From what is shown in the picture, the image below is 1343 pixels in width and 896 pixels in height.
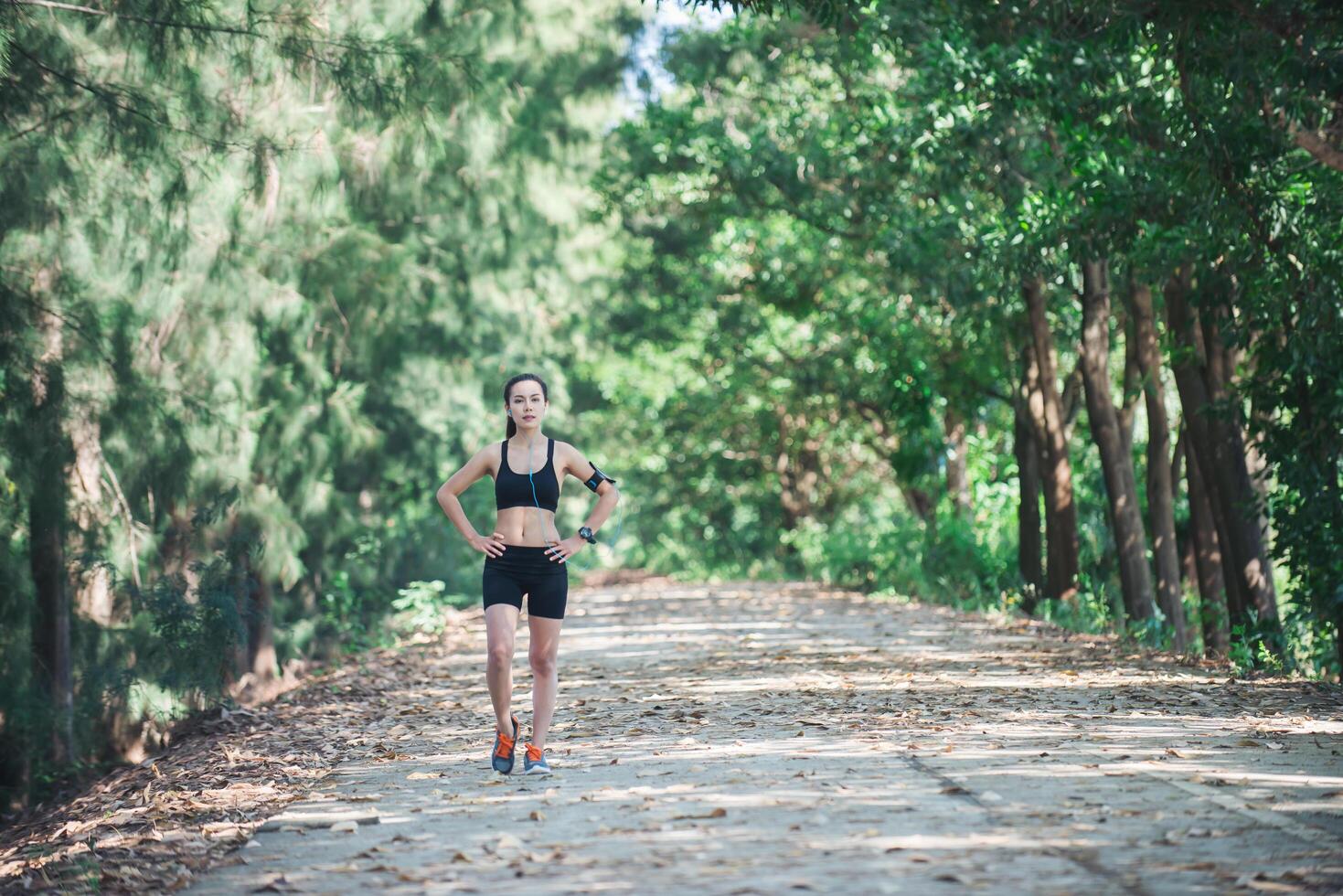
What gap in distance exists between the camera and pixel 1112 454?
57.8 ft

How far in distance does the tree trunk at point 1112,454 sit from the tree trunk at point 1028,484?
263 cm

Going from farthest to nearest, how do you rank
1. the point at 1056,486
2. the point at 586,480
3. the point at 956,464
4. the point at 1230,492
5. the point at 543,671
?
the point at 956,464 → the point at 1056,486 → the point at 1230,492 → the point at 586,480 → the point at 543,671

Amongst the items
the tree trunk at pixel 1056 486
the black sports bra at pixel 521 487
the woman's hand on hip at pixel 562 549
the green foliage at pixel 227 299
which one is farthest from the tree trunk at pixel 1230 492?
the green foliage at pixel 227 299

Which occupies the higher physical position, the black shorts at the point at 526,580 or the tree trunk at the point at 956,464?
the tree trunk at the point at 956,464

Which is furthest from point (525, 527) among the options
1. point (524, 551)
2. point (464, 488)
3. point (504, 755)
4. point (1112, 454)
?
point (1112, 454)

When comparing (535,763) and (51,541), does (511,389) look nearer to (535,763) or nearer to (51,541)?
(535,763)

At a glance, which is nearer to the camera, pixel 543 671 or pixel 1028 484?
pixel 543 671

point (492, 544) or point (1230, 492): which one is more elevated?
point (1230, 492)

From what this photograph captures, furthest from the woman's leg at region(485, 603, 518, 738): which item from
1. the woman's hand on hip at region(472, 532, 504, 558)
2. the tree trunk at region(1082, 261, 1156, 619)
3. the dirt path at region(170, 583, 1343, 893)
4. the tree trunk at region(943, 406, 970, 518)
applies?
the tree trunk at region(943, 406, 970, 518)

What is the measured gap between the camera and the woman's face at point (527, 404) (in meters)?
8.10

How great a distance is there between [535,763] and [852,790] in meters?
1.82

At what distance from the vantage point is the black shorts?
317 inches

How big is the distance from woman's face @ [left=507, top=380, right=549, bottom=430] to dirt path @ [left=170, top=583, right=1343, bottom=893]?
6.22ft

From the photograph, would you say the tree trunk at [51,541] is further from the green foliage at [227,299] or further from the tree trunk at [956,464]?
the tree trunk at [956,464]
